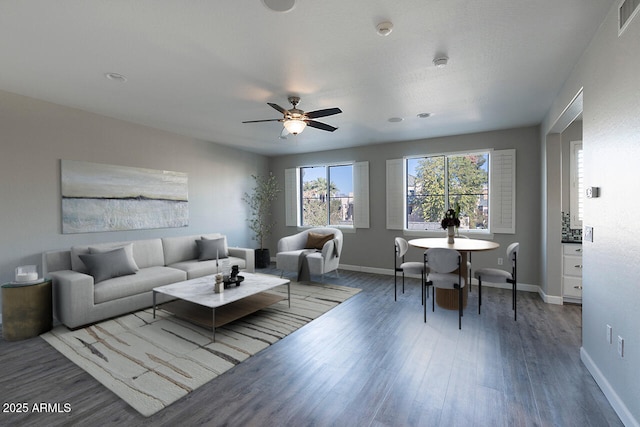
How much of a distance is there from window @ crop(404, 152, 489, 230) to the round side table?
5.40 meters

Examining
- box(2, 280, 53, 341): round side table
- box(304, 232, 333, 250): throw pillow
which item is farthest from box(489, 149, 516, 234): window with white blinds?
box(2, 280, 53, 341): round side table

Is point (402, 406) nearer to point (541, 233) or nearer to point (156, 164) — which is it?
point (541, 233)

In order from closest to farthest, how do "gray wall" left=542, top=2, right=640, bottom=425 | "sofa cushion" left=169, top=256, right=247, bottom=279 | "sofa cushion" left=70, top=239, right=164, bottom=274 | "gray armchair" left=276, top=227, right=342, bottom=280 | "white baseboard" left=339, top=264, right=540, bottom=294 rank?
"gray wall" left=542, top=2, right=640, bottom=425, "sofa cushion" left=70, top=239, right=164, bottom=274, "sofa cushion" left=169, top=256, right=247, bottom=279, "white baseboard" left=339, top=264, right=540, bottom=294, "gray armchair" left=276, top=227, right=342, bottom=280

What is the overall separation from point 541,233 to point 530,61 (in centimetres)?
294

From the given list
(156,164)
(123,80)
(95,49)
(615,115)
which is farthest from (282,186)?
(615,115)

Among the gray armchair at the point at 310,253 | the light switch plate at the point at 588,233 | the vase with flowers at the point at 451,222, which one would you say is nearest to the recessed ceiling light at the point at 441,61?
the light switch plate at the point at 588,233

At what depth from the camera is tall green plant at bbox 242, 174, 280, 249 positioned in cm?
679

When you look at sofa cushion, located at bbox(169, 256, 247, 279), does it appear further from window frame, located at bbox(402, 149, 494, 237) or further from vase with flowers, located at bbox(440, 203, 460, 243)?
window frame, located at bbox(402, 149, 494, 237)

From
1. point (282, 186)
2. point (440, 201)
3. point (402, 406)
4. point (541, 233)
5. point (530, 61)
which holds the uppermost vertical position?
point (530, 61)

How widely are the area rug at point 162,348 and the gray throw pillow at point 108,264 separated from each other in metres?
0.55

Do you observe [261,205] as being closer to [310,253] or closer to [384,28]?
[310,253]

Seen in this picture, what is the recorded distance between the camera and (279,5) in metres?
1.88

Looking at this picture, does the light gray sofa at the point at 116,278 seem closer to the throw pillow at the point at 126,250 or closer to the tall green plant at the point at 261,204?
the throw pillow at the point at 126,250

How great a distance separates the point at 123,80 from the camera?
302 cm
